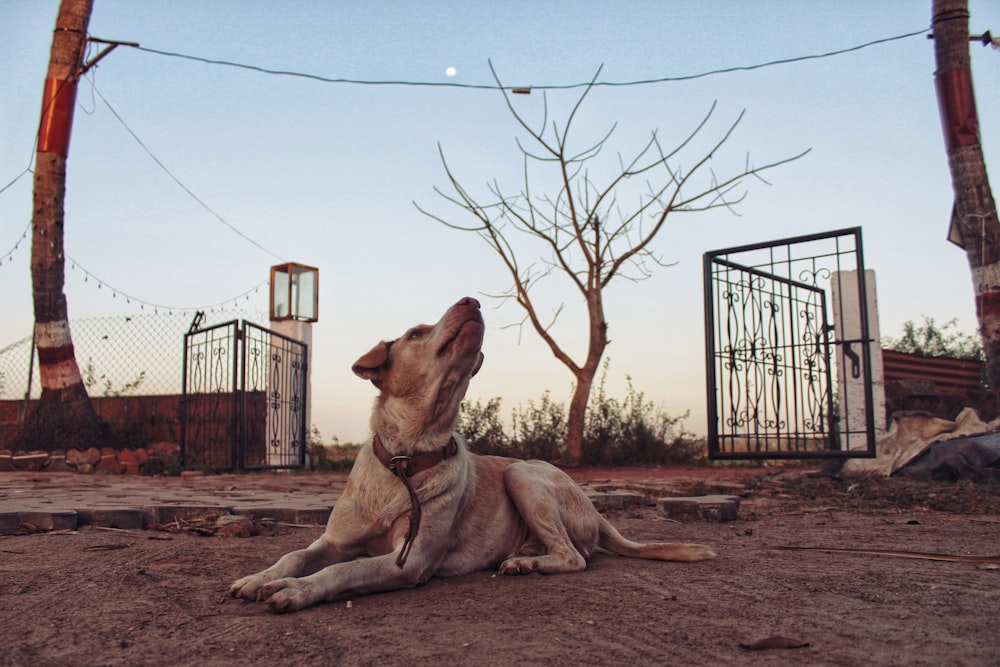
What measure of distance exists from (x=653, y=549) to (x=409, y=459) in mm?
1401

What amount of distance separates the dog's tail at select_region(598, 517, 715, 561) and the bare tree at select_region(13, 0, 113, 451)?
10639mm

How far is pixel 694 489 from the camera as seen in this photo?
806 cm

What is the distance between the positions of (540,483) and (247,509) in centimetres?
232

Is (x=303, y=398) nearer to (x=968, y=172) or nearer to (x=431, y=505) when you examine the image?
(x=968, y=172)

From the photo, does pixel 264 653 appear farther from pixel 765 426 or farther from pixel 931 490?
pixel 765 426

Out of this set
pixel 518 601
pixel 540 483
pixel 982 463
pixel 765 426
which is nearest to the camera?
pixel 518 601

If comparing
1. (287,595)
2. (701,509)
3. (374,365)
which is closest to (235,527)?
(374,365)

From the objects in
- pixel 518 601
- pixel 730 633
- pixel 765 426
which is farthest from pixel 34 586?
pixel 765 426

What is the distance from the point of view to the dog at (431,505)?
304 cm

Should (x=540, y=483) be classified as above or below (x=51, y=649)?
above

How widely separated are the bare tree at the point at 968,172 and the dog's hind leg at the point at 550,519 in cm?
856

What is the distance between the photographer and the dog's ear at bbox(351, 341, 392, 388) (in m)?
3.45

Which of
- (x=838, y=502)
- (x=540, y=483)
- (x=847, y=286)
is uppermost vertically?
(x=847, y=286)

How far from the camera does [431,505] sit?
319 centimetres
